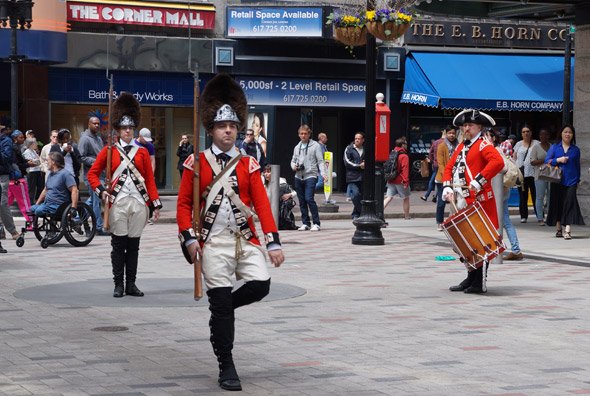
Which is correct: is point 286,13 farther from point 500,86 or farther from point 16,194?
point 16,194

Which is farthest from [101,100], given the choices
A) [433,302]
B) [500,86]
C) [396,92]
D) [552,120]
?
[433,302]

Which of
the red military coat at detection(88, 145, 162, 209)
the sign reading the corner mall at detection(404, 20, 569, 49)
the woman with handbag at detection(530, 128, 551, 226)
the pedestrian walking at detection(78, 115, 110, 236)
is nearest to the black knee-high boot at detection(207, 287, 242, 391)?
the red military coat at detection(88, 145, 162, 209)

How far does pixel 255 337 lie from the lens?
31.8 feet

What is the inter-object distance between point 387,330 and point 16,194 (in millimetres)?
11890

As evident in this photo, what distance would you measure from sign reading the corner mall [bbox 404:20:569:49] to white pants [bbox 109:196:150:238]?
20.9 metres

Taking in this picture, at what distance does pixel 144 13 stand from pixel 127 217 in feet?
60.4

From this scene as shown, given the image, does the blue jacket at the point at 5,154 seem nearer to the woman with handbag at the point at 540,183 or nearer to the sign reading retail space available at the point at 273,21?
the woman with handbag at the point at 540,183

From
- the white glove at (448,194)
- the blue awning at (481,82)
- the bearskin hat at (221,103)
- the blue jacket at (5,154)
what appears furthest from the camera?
the blue awning at (481,82)

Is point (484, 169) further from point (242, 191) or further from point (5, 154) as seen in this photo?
point (5, 154)

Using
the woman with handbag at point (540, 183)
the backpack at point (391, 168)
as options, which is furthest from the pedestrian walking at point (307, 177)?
the woman with handbag at point (540, 183)

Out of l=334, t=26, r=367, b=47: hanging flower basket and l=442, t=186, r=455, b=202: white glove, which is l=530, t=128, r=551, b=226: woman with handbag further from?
l=442, t=186, r=455, b=202: white glove

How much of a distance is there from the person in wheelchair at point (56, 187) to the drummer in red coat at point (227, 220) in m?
10.2

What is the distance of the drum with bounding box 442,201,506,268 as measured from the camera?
1218 cm

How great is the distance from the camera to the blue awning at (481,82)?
3161 cm
